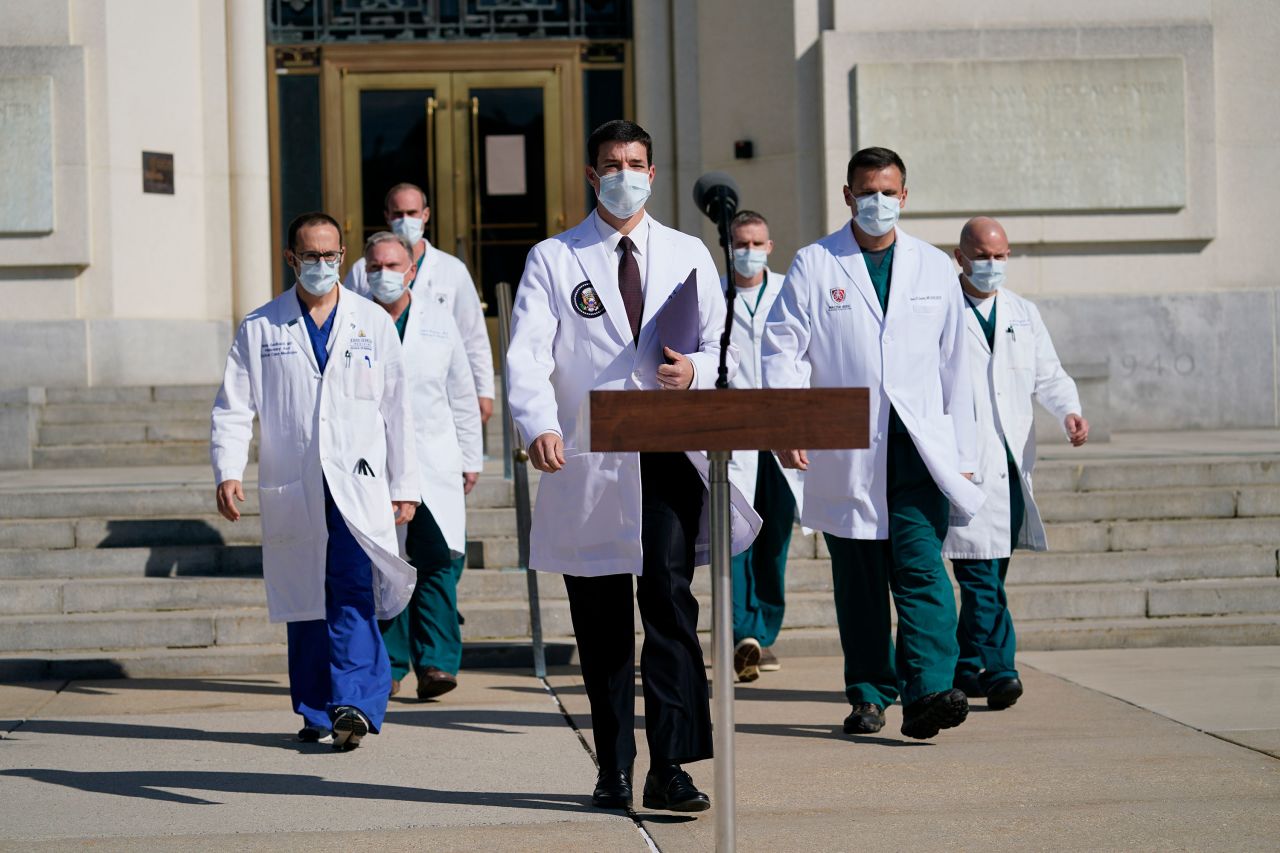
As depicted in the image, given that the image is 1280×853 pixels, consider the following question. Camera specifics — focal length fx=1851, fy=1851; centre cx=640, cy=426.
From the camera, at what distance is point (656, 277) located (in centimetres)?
554

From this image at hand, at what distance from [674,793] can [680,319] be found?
1.35 m

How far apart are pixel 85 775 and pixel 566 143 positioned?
10.6m

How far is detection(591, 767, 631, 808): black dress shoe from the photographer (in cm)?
536

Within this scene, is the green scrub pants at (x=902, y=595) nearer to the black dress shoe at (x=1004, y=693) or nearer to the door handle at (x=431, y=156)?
the black dress shoe at (x=1004, y=693)

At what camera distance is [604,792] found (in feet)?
17.6

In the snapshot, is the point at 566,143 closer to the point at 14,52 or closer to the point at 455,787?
the point at 14,52

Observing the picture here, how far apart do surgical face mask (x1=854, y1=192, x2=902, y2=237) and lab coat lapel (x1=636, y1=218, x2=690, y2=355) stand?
4.14 feet

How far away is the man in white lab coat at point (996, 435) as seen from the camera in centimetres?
726

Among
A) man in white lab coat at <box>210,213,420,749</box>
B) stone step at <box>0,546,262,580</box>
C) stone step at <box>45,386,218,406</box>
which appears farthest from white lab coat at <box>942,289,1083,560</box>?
stone step at <box>45,386,218,406</box>

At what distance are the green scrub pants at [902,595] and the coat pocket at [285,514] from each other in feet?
6.28

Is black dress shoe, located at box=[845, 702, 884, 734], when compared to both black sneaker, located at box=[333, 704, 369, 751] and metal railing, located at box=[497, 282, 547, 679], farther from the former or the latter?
black sneaker, located at box=[333, 704, 369, 751]

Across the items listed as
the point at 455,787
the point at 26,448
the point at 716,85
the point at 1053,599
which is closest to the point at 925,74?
the point at 716,85

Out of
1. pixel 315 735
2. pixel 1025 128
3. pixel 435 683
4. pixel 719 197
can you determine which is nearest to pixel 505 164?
pixel 1025 128

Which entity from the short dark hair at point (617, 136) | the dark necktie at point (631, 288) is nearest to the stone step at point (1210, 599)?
the dark necktie at point (631, 288)
